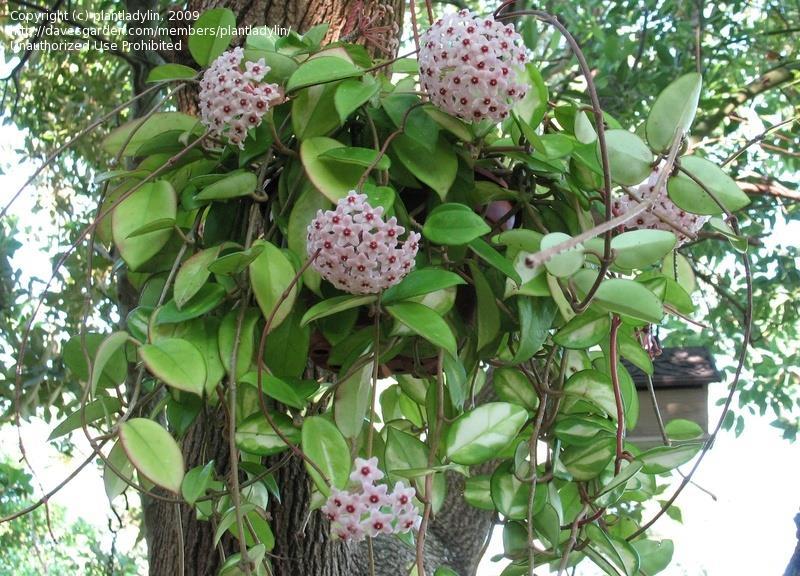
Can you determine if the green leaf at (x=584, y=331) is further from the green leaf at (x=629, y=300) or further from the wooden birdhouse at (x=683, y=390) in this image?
the wooden birdhouse at (x=683, y=390)

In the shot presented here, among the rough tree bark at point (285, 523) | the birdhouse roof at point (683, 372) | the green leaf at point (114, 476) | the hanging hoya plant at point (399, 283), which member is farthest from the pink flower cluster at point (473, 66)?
the birdhouse roof at point (683, 372)

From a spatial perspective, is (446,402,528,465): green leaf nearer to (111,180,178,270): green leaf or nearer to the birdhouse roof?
(111,180,178,270): green leaf

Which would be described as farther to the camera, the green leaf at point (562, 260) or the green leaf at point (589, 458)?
the green leaf at point (589, 458)

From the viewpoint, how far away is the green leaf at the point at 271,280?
0.54m

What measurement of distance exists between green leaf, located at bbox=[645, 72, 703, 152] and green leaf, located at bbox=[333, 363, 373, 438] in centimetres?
23

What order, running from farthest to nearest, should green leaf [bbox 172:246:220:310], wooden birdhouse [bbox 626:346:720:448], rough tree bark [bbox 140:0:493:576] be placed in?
wooden birdhouse [bbox 626:346:720:448]
rough tree bark [bbox 140:0:493:576]
green leaf [bbox 172:246:220:310]

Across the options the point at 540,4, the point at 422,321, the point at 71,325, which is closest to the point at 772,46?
the point at 540,4

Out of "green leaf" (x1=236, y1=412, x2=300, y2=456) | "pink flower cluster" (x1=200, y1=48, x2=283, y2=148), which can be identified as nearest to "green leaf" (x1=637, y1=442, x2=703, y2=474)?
"green leaf" (x1=236, y1=412, x2=300, y2=456)

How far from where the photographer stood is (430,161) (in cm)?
58

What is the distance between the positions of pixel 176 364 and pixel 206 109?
17 centimetres

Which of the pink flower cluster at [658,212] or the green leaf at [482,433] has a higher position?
the pink flower cluster at [658,212]

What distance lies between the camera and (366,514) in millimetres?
462

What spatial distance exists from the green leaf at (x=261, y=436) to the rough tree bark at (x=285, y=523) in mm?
186

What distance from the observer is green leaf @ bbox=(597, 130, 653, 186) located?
52 centimetres
